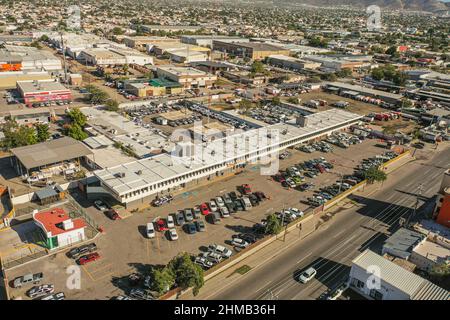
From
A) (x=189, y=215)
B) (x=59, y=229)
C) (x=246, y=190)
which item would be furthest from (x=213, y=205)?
(x=59, y=229)

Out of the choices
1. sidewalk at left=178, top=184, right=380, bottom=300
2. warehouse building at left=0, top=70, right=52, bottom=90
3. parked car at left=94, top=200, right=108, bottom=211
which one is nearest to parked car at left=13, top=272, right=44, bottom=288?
parked car at left=94, top=200, right=108, bottom=211

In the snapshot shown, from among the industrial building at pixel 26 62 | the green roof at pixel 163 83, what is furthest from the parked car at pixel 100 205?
the industrial building at pixel 26 62

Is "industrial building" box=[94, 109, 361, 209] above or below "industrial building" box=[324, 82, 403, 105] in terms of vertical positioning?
below

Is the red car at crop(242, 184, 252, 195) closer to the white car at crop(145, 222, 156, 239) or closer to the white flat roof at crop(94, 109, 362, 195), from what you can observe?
the white flat roof at crop(94, 109, 362, 195)

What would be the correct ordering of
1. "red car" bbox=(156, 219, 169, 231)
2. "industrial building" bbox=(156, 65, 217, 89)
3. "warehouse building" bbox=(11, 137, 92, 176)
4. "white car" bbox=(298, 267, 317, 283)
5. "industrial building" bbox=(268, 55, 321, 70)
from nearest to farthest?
1. "white car" bbox=(298, 267, 317, 283)
2. "red car" bbox=(156, 219, 169, 231)
3. "warehouse building" bbox=(11, 137, 92, 176)
4. "industrial building" bbox=(156, 65, 217, 89)
5. "industrial building" bbox=(268, 55, 321, 70)

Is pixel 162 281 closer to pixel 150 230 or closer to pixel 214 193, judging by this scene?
pixel 150 230

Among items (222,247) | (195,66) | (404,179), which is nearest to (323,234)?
(222,247)

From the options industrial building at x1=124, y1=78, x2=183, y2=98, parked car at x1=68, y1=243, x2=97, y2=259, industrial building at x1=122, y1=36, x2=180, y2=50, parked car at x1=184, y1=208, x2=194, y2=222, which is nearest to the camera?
parked car at x1=68, y1=243, x2=97, y2=259
